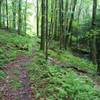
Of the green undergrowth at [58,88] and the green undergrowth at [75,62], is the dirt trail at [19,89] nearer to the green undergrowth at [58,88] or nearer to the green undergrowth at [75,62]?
the green undergrowth at [58,88]

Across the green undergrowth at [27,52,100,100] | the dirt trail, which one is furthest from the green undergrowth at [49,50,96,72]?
the green undergrowth at [27,52,100,100]

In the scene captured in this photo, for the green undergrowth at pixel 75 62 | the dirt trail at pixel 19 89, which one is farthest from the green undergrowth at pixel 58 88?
the green undergrowth at pixel 75 62

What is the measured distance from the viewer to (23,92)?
921 centimetres

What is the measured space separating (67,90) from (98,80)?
5699 mm

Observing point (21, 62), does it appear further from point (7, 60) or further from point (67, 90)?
point (67, 90)

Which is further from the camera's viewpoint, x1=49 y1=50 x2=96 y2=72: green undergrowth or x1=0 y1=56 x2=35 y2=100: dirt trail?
x1=49 y1=50 x2=96 y2=72: green undergrowth

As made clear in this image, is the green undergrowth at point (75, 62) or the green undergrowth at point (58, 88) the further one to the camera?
the green undergrowth at point (75, 62)

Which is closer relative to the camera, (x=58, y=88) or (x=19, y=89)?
(x=58, y=88)

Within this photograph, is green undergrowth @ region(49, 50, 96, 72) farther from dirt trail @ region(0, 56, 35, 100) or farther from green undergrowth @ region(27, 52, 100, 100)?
green undergrowth @ region(27, 52, 100, 100)

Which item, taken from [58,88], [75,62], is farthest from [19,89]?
[75,62]

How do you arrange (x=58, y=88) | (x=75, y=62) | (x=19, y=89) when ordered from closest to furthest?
(x=58, y=88) < (x=19, y=89) < (x=75, y=62)

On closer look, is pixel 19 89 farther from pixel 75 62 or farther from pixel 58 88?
pixel 75 62

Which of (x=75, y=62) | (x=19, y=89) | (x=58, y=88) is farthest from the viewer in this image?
(x=75, y=62)

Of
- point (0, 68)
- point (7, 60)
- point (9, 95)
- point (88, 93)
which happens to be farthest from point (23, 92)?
point (7, 60)
